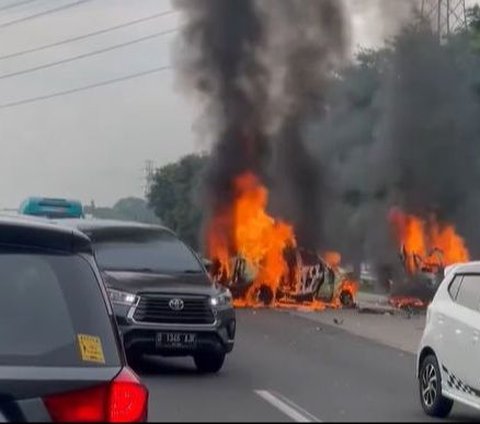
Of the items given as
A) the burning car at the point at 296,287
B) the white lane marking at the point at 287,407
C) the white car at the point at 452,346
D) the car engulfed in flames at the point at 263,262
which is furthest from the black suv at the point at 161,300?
the burning car at the point at 296,287

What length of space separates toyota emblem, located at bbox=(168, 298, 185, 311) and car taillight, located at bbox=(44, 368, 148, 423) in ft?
37.3

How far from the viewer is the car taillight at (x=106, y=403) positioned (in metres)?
5.74

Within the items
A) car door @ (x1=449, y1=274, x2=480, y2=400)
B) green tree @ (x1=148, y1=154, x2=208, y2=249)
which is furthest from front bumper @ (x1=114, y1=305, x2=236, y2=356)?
green tree @ (x1=148, y1=154, x2=208, y2=249)

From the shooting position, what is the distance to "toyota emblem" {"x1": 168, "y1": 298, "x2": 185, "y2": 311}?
17.6m

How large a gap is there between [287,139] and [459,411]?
Result: 26.5 meters

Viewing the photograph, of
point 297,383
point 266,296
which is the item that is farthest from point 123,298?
point 266,296

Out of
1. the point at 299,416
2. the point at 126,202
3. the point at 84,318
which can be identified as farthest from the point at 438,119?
the point at 84,318

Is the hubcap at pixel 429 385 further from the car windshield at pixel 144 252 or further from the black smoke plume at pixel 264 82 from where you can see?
the black smoke plume at pixel 264 82

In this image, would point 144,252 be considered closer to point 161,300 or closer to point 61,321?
point 161,300

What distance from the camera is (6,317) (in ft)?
20.4

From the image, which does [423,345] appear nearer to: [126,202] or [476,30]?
[476,30]

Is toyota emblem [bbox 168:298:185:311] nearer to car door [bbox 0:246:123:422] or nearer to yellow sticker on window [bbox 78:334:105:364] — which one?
car door [bbox 0:246:123:422]

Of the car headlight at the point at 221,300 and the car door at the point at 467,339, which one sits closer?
the car door at the point at 467,339

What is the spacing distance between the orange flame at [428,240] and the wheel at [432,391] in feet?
83.6
